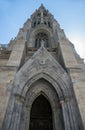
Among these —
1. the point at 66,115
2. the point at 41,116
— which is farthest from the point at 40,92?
the point at 66,115

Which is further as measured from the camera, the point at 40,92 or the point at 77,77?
the point at 40,92

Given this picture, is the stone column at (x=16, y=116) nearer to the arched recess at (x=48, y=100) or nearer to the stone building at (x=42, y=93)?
the stone building at (x=42, y=93)

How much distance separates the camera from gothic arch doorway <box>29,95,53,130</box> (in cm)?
669

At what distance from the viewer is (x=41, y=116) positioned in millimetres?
7121

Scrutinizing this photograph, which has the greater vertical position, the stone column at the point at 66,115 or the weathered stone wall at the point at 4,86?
the weathered stone wall at the point at 4,86

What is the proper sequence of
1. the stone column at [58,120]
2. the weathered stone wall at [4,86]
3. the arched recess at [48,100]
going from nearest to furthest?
the weathered stone wall at [4,86]
the stone column at [58,120]
the arched recess at [48,100]

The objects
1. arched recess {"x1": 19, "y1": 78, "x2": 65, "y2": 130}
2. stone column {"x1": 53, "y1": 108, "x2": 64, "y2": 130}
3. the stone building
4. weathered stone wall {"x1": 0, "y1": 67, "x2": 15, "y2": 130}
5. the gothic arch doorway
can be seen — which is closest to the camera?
weathered stone wall {"x1": 0, "y1": 67, "x2": 15, "y2": 130}

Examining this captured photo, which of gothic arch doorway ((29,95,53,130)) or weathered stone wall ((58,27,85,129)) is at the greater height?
weathered stone wall ((58,27,85,129))

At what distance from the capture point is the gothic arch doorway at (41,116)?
6.69 metres

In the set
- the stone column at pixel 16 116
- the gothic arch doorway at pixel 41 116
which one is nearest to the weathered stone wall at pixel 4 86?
the stone column at pixel 16 116

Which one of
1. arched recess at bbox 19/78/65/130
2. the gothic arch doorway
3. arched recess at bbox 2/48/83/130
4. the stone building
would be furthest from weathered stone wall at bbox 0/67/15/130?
the gothic arch doorway

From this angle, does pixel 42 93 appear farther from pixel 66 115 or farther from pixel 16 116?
pixel 16 116

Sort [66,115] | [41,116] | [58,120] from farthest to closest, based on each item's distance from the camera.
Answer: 1. [41,116]
2. [58,120]
3. [66,115]

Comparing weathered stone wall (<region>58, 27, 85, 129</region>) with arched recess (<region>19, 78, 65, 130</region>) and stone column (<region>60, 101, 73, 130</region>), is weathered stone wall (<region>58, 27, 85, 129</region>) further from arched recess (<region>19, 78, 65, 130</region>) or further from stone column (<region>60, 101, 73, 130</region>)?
arched recess (<region>19, 78, 65, 130</region>)
